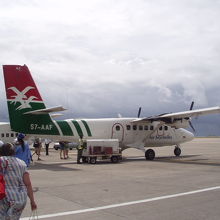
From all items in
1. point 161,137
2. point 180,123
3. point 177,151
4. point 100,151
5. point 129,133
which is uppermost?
point 180,123

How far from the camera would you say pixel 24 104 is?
21016 mm

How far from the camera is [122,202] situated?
30.8 feet

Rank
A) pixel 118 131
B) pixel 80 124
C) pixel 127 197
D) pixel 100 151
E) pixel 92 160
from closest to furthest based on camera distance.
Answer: pixel 127 197 → pixel 92 160 → pixel 100 151 → pixel 80 124 → pixel 118 131

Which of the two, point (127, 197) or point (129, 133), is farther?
point (129, 133)

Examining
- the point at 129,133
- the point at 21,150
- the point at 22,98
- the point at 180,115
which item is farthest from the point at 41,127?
the point at 21,150

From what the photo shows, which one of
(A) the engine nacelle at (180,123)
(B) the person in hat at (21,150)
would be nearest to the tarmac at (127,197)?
(B) the person in hat at (21,150)

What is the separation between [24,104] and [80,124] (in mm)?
4308

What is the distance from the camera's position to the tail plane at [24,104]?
20625 mm

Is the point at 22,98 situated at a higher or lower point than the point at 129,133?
higher

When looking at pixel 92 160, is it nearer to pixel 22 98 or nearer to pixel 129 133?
pixel 129 133

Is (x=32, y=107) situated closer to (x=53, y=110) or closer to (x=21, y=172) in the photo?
(x=53, y=110)

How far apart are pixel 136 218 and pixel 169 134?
20178 millimetres

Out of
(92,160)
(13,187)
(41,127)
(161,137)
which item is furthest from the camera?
(161,137)

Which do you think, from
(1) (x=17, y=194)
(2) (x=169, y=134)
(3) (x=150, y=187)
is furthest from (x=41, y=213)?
(2) (x=169, y=134)
